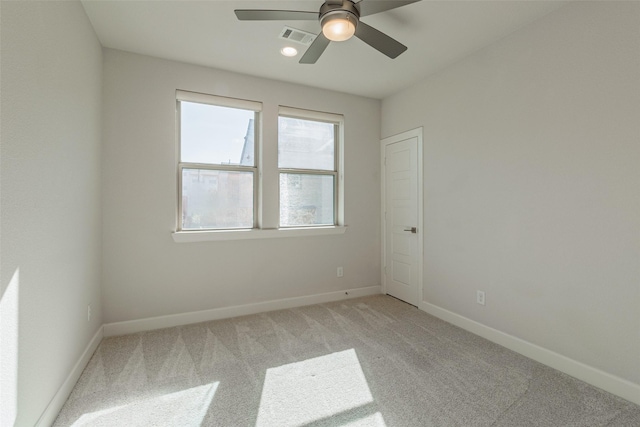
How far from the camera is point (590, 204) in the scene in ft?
6.71

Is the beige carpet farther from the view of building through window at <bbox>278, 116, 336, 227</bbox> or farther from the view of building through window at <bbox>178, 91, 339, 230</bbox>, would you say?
the view of building through window at <bbox>278, 116, 336, 227</bbox>

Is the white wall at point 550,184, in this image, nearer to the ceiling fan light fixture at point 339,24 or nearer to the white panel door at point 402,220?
the white panel door at point 402,220

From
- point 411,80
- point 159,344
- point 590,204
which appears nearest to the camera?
point 590,204

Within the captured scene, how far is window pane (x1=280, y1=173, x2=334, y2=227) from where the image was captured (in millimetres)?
3602

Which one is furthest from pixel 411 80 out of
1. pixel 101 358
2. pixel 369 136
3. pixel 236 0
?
→ pixel 101 358

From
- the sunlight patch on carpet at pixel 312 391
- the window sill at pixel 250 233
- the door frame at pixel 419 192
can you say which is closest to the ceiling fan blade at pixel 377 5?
the door frame at pixel 419 192

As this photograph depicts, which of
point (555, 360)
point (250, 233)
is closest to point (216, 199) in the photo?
point (250, 233)

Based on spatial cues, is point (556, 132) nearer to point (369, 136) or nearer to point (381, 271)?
point (369, 136)

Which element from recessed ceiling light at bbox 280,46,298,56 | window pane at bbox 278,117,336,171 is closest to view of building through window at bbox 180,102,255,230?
window pane at bbox 278,117,336,171

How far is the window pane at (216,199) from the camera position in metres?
3.11

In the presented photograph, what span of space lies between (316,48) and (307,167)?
1.65 m

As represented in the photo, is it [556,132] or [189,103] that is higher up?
[189,103]

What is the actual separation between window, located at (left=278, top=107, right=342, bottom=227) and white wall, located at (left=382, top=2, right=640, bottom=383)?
131 cm

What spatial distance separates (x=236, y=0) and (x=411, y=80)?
2119mm
